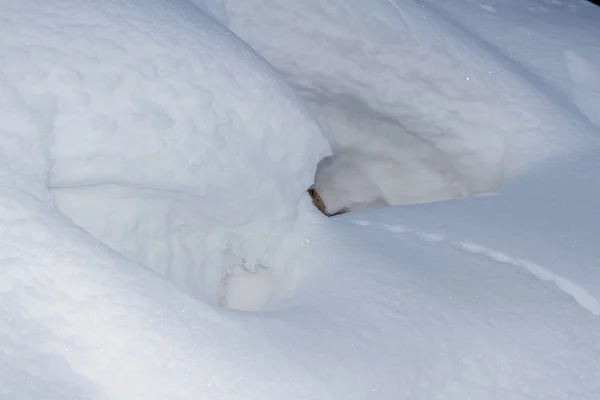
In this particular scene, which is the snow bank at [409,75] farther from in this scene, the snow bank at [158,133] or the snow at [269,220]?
the snow bank at [158,133]

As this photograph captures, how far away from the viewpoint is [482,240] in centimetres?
202

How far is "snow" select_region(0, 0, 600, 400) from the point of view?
1440 mm

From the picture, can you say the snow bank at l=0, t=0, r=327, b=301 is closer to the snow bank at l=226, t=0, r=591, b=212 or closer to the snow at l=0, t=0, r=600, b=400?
the snow at l=0, t=0, r=600, b=400

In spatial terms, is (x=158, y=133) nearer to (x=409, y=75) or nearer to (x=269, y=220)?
(x=269, y=220)

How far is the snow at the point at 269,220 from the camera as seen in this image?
56.7 inches

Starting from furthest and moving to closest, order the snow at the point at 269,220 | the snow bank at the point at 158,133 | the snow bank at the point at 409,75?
the snow bank at the point at 409,75, the snow bank at the point at 158,133, the snow at the point at 269,220

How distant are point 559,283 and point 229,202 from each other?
808 millimetres

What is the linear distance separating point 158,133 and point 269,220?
0.38 m

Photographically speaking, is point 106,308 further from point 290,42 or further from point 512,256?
point 290,42

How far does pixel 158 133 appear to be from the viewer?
1777 mm

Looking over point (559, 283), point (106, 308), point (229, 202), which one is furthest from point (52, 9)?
point (559, 283)

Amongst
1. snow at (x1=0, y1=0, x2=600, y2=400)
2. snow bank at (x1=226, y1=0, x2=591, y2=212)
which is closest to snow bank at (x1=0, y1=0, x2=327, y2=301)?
snow at (x1=0, y1=0, x2=600, y2=400)

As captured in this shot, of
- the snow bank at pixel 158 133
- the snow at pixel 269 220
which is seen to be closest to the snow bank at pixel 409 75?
the snow at pixel 269 220

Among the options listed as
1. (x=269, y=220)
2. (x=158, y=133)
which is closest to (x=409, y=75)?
(x=269, y=220)
